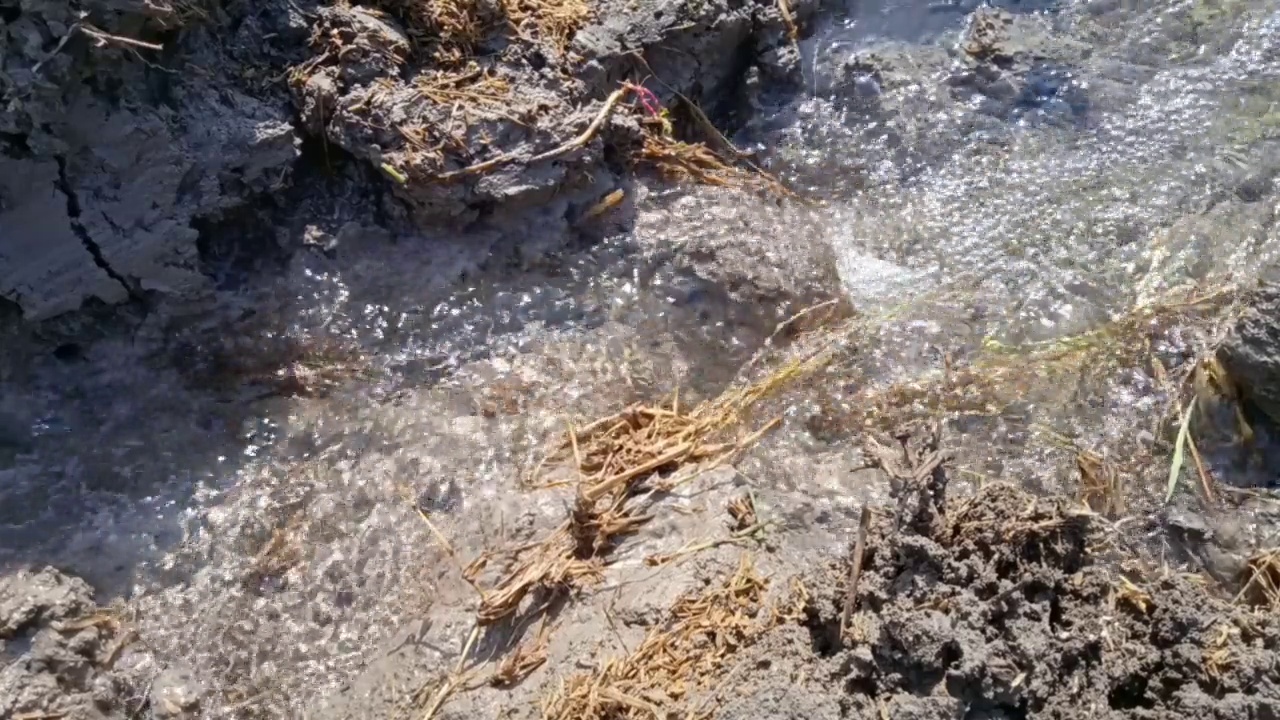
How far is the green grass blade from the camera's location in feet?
10.9

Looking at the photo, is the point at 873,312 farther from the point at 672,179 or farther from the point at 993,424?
the point at 672,179

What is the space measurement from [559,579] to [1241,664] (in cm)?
176

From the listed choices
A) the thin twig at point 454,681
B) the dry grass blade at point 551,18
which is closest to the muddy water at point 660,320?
the thin twig at point 454,681

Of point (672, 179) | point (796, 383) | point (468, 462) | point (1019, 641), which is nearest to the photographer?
point (1019, 641)

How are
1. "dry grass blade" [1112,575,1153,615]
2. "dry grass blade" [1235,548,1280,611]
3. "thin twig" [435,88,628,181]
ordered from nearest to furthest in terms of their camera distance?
"dry grass blade" [1112,575,1153,615], "dry grass blade" [1235,548,1280,611], "thin twig" [435,88,628,181]

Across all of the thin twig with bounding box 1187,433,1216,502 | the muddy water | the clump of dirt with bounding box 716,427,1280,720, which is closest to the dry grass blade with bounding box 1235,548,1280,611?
the thin twig with bounding box 1187,433,1216,502

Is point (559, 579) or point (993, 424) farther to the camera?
point (993, 424)

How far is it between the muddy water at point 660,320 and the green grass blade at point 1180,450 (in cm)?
16

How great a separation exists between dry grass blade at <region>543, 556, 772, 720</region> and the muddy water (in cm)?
32

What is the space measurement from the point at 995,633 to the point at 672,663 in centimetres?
83

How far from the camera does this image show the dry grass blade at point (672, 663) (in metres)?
2.51

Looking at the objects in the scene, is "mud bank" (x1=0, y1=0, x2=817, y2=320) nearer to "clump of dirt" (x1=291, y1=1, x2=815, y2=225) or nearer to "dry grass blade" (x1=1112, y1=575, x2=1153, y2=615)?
"clump of dirt" (x1=291, y1=1, x2=815, y2=225)

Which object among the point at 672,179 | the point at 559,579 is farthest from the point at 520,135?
the point at 559,579

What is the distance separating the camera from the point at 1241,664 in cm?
229
